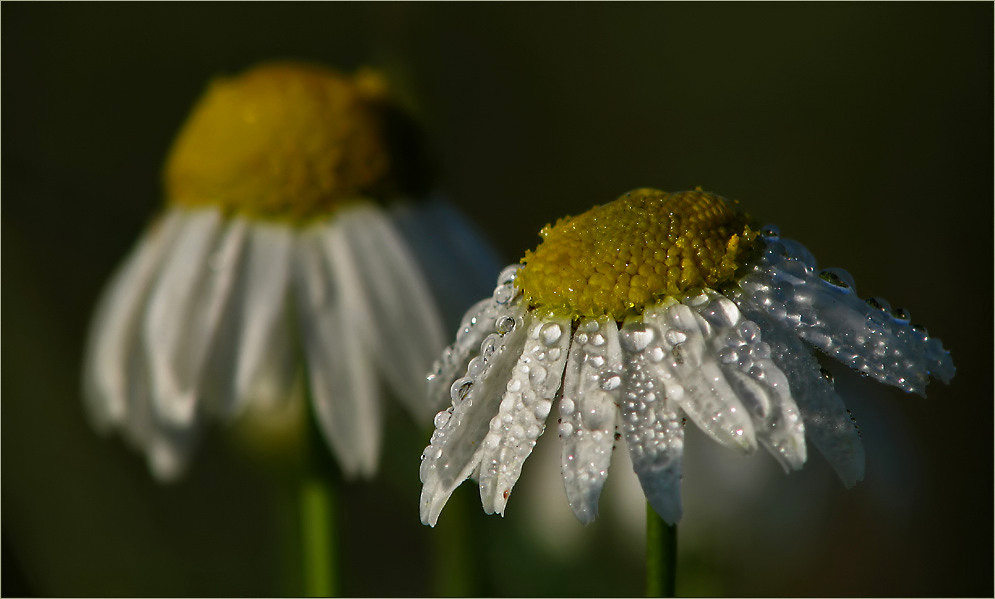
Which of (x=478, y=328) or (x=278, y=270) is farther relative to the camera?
(x=278, y=270)

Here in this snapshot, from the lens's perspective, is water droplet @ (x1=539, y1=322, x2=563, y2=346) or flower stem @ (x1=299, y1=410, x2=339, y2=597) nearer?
water droplet @ (x1=539, y1=322, x2=563, y2=346)

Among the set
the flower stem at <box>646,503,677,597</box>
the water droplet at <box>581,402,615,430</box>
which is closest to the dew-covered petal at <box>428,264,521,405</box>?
the water droplet at <box>581,402,615,430</box>

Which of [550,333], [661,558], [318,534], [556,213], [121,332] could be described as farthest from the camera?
[556,213]

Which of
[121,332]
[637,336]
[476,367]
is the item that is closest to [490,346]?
[476,367]

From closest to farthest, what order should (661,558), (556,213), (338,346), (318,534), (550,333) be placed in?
(661,558)
(550,333)
(318,534)
(338,346)
(556,213)

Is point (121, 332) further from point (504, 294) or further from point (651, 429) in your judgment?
point (651, 429)

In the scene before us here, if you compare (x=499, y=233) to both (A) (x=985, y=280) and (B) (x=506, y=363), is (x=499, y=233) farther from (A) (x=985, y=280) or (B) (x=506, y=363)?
(B) (x=506, y=363)

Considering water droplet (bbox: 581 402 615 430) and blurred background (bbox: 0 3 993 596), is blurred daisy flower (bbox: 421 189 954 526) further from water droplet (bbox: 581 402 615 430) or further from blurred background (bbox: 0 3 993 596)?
blurred background (bbox: 0 3 993 596)
